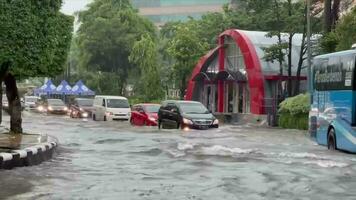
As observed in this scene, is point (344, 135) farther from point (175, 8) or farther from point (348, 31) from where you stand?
point (175, 8)

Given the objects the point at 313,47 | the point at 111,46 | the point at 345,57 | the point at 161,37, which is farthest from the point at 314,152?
the point at 161,37

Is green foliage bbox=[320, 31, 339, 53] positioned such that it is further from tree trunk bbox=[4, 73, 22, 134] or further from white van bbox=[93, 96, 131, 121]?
tree trunk bbox=[4, 73, 22, 134]

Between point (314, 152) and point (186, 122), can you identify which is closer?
point (314, 152)

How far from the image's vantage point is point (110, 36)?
2608 inches

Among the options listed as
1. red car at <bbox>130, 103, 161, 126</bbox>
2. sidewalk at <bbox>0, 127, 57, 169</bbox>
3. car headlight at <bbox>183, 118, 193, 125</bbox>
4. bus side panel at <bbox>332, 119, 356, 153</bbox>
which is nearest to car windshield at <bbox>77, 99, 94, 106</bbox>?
red car at <bbox>130, 103, 161, 126</bbox>

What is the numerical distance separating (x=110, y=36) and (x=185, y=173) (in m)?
54.1

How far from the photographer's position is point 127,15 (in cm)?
6725

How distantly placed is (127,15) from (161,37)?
44.1ft

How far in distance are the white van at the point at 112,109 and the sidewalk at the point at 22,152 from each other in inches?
870

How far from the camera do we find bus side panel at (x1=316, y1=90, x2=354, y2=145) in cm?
1908

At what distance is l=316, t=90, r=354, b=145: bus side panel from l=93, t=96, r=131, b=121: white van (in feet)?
67.2

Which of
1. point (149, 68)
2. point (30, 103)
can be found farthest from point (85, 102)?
point (30, 103)

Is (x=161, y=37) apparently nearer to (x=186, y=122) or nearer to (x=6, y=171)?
(x=186, y=122)

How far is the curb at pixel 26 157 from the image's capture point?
1327 cm
